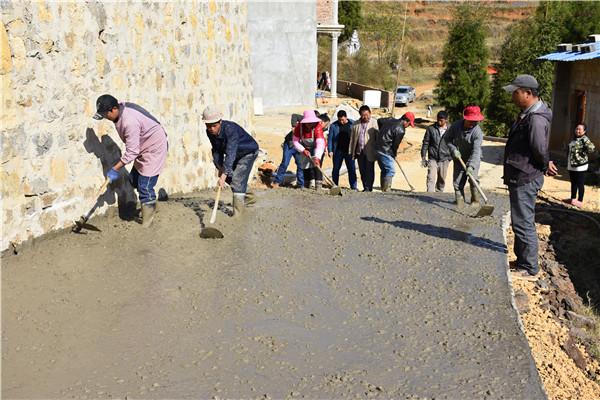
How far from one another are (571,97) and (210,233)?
14.8 meters

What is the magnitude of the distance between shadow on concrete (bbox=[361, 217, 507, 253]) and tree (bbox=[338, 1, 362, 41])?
46947 millimetres

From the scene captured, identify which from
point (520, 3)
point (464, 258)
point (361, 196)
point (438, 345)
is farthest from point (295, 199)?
point (520, 3)

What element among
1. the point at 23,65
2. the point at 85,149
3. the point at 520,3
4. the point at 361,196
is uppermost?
the point at 520,3

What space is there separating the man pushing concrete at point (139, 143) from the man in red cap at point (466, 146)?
3.67 metres

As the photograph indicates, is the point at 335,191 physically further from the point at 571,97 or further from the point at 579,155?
the point at 571,97

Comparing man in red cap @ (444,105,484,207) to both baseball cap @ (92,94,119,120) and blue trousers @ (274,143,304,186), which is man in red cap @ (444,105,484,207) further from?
baseball cap @ (92,94,119,120)

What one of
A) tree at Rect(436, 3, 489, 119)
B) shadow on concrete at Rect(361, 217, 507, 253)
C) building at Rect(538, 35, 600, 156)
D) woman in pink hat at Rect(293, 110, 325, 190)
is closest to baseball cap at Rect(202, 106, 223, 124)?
shadow on concrete at Rect(361, 217, 507, 253)

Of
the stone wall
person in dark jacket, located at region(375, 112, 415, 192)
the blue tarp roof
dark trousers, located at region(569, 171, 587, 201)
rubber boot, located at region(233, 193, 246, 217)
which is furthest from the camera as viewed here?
the stone wall

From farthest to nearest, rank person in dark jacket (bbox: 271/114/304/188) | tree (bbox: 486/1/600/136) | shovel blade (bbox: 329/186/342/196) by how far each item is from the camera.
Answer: tree (bbox: 486/1/600/136)
person in dark jacket (bbox: 271/114/304/188)
shovel blade (bbox: 329/186/342/196)

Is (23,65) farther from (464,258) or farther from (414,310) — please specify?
(464,258)

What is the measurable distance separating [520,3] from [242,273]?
A: 7979 cm

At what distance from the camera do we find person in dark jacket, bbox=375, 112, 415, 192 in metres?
9.40

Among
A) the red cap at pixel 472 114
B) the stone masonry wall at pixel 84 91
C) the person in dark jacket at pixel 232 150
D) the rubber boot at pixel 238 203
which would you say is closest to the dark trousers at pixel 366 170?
the red cap at pixel 472 114

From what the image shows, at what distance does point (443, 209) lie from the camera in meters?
7.86
